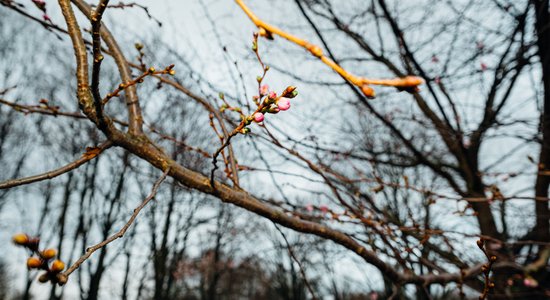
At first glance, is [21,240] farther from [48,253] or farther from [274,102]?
[274,102]

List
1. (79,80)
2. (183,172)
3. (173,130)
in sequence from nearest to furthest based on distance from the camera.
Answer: (79,80) < (183,172) < (173,130)

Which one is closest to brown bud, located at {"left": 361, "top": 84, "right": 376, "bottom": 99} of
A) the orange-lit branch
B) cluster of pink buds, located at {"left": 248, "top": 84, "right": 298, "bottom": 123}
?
the orange-lit branch

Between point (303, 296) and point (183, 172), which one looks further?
point (303, 296)

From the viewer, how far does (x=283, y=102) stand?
0.89 metres

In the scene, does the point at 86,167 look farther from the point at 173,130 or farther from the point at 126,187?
the point at 173,130

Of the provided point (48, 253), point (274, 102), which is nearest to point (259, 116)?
point (274, 102)

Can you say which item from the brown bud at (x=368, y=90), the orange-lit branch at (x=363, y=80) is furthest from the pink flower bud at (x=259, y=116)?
the brown bud at (x=368, y=90)

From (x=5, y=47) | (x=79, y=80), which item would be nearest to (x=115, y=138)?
(x=79, y=80)

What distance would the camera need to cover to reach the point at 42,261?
0.55 metres

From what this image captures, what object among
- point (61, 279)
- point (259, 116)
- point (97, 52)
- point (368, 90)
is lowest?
point (61, 279)

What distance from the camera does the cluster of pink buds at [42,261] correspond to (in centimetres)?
55

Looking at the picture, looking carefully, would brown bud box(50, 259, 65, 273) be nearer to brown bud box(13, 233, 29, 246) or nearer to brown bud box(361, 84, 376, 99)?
brown bud box(13, 233, 29, 246)

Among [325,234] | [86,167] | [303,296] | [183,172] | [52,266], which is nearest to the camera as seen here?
[52,266]

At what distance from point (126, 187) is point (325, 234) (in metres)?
10.0
